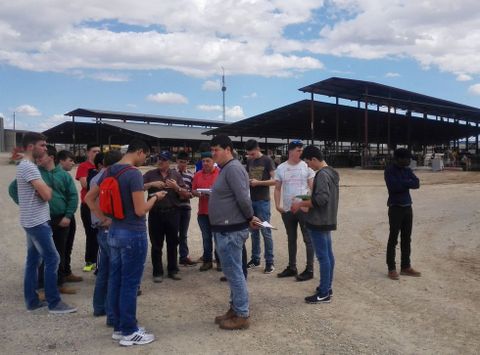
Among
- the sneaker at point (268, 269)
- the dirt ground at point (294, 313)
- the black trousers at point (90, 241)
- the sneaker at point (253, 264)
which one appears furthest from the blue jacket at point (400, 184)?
the black trousers at point (90, 241)

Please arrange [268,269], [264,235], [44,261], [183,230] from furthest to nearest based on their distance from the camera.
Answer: [183,230], [264,235], [268,269], [44,261]

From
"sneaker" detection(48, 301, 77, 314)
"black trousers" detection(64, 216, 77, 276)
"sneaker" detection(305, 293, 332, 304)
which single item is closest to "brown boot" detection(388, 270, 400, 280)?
"sneaker" detection(305, 293, 332, 304)

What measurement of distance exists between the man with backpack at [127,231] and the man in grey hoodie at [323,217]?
6.01 feet

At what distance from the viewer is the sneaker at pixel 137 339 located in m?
3.95

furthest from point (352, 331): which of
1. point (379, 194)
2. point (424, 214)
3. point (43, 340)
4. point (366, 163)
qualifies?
point (366, 163)

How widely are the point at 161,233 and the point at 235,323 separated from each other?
2.16 metres

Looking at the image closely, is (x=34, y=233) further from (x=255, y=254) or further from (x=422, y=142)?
(x=422, y=142)

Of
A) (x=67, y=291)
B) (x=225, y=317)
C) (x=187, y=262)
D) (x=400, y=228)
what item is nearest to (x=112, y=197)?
(x=225, y=317)

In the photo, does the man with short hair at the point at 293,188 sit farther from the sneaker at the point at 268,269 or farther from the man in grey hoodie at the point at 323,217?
the man in grey hoodie at the point at 323,217

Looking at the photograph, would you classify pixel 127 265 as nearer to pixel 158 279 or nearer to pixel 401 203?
pixel 158 279

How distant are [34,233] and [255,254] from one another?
3003 mm

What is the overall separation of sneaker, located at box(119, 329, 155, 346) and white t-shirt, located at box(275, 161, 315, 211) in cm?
262

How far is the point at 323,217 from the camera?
5031mm

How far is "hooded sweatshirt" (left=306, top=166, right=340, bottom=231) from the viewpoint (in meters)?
4.99
